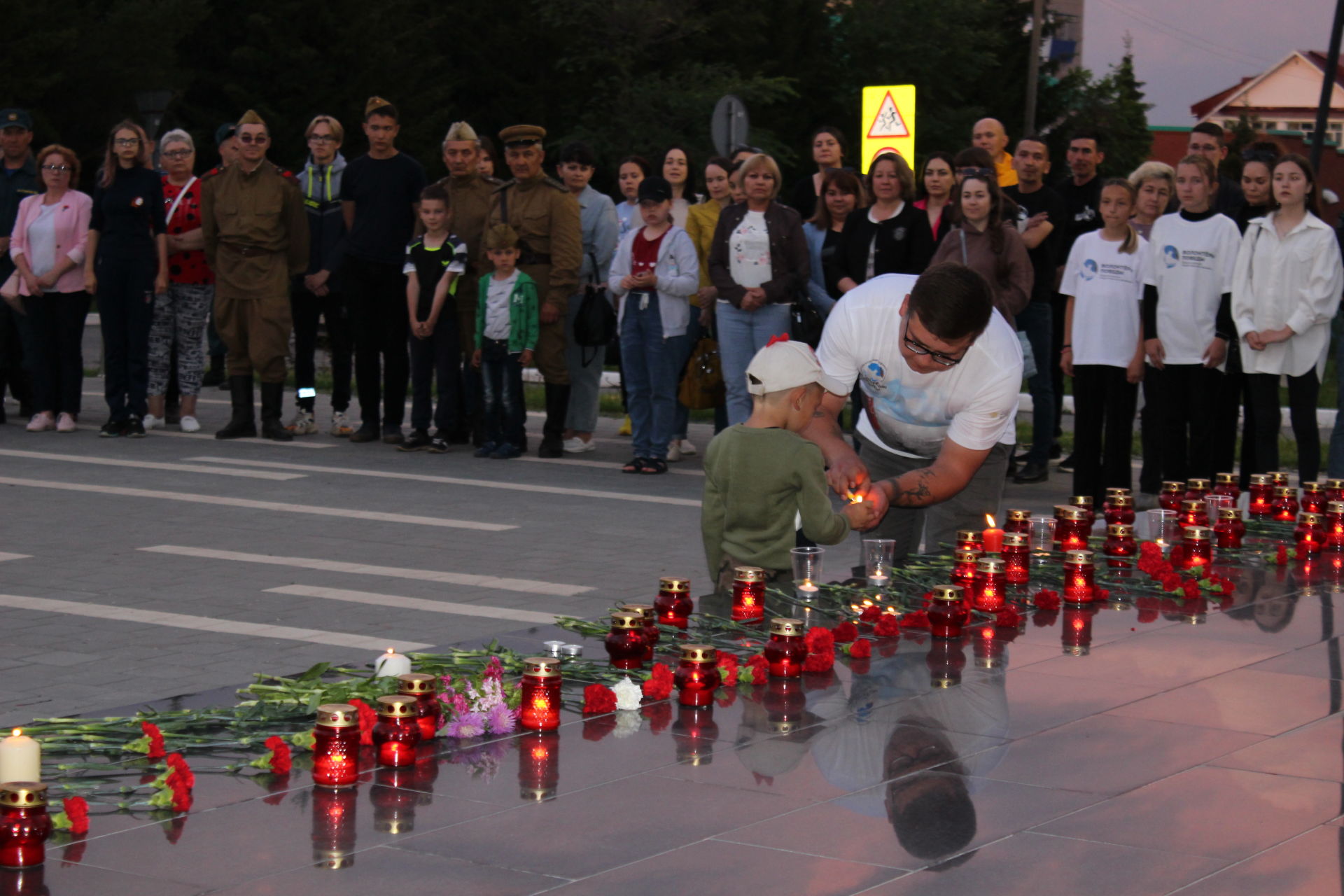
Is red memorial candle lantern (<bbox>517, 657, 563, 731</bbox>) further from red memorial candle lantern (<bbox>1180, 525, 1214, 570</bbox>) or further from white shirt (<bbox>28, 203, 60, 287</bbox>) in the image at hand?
white shirt (<bbox>28, 203, 60, 287</bbox>)

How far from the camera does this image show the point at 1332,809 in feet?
14.5

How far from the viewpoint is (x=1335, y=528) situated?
28.8 ft

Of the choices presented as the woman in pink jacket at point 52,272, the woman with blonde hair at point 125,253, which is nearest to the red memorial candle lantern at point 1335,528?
the woman with blonde hair at point 125,253

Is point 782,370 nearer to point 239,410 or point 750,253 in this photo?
point 750,253

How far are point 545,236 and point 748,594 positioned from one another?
23.3 ft

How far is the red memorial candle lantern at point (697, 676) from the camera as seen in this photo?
539cm

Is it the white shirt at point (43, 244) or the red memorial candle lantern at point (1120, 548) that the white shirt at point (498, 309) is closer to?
the white shirt at point (43, 244)

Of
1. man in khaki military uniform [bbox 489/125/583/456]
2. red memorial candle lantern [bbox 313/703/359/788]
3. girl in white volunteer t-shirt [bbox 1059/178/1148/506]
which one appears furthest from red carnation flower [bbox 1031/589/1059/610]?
man in khaki military uniform [bbox 489/125/583/456]

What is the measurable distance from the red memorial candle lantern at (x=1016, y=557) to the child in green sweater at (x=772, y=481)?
101 cm

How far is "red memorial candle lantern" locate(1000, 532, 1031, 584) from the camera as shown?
7414 mm

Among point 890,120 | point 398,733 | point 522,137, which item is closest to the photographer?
point 398,733

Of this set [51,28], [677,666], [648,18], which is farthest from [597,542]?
[648,18]

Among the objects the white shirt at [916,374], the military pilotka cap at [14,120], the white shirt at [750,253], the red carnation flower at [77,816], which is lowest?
the red carnation flower at [77,816]

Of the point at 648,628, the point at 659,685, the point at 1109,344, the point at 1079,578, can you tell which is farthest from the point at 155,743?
the point at 1109,344
